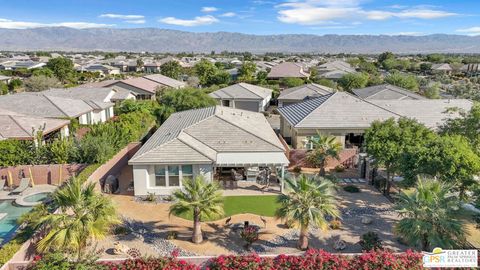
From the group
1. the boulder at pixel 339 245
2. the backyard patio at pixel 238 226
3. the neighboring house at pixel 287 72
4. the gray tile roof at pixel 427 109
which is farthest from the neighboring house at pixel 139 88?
the boulder at pixel 339 245

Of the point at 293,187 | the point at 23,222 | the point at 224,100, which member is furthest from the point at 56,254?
the point at 224,100

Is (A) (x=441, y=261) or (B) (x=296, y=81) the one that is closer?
(A) (x=441, y=261)

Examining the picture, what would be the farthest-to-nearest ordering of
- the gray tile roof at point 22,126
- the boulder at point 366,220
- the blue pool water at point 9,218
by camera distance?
the gray tile roof at point 22,126, the boulder at point 366,220, the blue pool water at point 9,218

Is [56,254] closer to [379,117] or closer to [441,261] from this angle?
[441,261]

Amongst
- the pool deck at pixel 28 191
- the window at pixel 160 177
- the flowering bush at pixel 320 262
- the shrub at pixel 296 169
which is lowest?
the pool deck at pixel 28 191

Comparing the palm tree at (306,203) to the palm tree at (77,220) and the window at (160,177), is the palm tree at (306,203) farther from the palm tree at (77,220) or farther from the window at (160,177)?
the window at (160,177)

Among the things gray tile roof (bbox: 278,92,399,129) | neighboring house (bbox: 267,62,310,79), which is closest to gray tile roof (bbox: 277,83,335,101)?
gray tile roof (bbox: 278,92,399,129)
